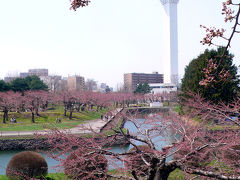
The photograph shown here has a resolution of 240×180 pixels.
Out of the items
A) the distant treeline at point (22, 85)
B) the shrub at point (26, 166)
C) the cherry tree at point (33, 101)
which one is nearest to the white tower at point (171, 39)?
the distant treeline at point (22, 85)

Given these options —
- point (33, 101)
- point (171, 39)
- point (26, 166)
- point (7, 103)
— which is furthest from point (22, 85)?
point (171, 39)

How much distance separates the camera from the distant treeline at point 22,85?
43.7m

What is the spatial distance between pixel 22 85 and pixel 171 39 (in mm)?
75986

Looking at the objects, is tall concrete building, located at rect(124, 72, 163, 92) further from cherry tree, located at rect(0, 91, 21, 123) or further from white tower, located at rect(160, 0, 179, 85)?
cherry tree, located at rect(0, 91, 21, 123)

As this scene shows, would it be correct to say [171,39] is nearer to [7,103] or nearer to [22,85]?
[22,85]

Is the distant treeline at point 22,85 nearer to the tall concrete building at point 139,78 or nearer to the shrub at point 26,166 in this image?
the shrub at point 26,166

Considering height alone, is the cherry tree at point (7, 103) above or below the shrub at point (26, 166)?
above

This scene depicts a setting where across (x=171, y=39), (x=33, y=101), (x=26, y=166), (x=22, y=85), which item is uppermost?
(x=171, y=39)

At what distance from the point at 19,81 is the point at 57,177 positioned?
37212 mm

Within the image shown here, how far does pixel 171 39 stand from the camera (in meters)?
109

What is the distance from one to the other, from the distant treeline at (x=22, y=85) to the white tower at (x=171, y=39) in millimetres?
68043

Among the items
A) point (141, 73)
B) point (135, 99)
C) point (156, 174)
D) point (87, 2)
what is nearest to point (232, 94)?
point (156, 174)

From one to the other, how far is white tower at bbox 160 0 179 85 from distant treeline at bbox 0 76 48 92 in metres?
68.0

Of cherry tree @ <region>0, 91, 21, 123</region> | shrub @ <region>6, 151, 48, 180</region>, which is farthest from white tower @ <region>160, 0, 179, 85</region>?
shrub @ <region>6, 151, 48, 180</region>
